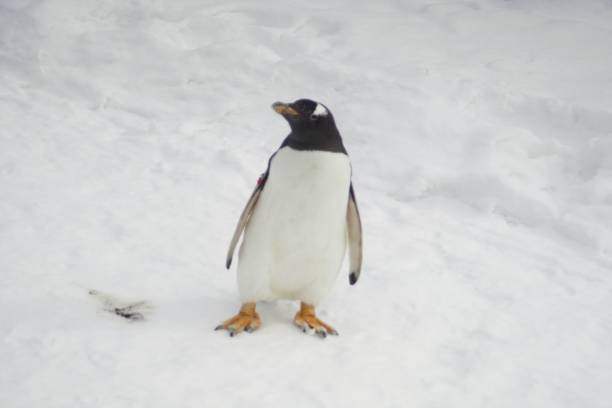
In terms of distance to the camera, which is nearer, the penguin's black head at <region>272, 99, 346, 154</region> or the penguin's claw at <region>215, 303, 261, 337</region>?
the penguin's black head at <region>272, 99, 346, 154</region>

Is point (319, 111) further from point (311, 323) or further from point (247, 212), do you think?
point (311, 323)

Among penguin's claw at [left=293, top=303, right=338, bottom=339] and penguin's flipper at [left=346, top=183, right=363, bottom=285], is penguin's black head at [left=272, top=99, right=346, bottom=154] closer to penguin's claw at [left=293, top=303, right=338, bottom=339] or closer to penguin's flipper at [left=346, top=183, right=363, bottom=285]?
penguin's flipper at [left=346, top=183, right=363, bottom=285]

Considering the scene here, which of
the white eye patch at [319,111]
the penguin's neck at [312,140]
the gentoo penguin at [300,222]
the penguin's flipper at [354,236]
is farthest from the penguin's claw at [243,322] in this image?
the white eye patch at [319,111]

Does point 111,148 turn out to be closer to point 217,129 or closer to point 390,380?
point 217,129

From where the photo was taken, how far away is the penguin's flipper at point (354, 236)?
3121mm

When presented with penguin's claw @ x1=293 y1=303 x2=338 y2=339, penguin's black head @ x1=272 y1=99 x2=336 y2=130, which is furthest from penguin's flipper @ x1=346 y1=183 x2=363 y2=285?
penguin's black head @ x1=272 y1=99 x2=336 y2=130

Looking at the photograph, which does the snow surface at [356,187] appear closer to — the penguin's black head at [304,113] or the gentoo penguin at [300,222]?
the gentoo penguin at [300,222]

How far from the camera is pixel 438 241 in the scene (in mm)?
4426

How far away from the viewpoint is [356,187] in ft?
17.4

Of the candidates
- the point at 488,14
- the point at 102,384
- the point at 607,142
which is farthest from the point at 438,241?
the point at 488,14

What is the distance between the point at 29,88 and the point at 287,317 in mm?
5159

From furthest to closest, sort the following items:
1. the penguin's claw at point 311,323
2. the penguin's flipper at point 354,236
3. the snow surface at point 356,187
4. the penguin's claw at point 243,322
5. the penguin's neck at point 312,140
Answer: the penguin's flipper at point 354,236 < the penguin's claw at point 311,323 < the penguin's claw at point 243,322 < the penguin's neck at point 312,140 < the snow surface at point 356,187

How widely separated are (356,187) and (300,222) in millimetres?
2491

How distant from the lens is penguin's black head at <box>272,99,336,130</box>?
271cm
